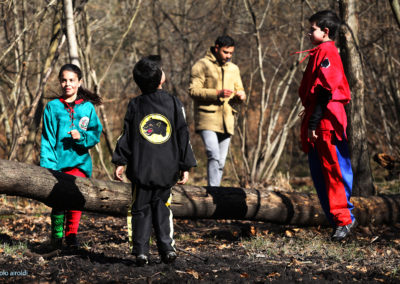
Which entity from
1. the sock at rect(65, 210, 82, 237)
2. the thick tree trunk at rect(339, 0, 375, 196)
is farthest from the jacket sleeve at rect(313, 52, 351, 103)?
the sock at rect(65, 210, 82, 237)

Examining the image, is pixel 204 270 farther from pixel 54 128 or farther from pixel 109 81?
pixel 109 81

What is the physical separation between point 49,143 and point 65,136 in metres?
0.14

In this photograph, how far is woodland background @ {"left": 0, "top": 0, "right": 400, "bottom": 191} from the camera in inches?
308

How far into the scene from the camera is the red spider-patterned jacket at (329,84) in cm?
442

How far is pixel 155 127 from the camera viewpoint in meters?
3.72

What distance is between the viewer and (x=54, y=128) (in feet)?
15.0

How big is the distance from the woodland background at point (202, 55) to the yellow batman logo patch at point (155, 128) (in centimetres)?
354

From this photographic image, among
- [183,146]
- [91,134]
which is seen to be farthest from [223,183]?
[183,146]

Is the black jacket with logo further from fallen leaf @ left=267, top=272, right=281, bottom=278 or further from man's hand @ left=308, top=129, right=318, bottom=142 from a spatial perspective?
man's hand @ left=308, top=129, right=318, bottom=142

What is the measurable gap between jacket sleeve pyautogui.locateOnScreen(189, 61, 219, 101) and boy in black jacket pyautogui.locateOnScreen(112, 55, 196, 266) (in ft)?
7.42

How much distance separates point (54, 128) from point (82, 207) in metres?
0.73

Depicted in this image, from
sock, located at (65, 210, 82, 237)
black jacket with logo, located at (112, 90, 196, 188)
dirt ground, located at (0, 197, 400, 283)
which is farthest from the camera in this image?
sock, located at (65, 210, 82, 237)

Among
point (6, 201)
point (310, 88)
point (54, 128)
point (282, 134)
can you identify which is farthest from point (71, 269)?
point (282, 134)

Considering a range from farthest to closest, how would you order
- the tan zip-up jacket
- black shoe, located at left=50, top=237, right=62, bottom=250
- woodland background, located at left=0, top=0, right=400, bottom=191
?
woodland background, located at left=0, top=0, right=400, bottom=191 < the tan zip-up jacket < black shoe, located at left=50, top=237, right=62, bottom=250
